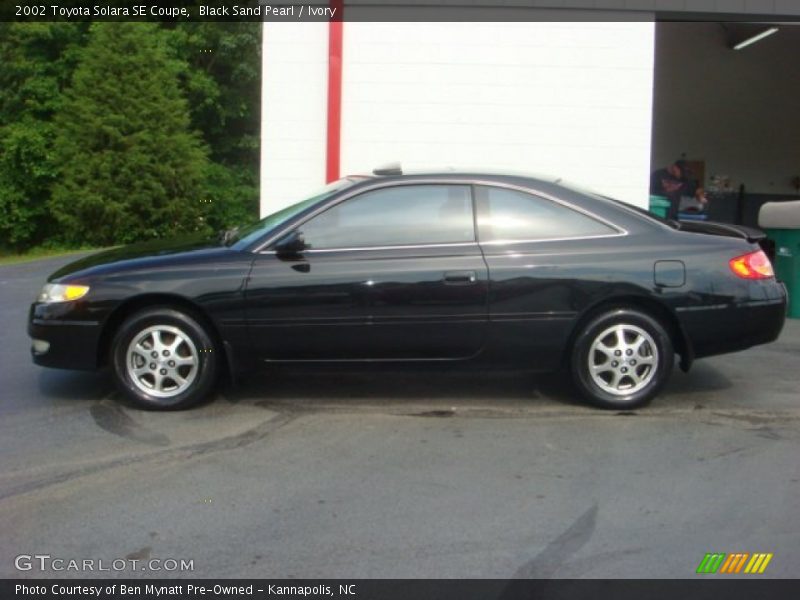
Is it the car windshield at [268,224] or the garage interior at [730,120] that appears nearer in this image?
the car windshield at [268,224]

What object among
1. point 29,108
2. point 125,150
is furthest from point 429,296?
point 29,108

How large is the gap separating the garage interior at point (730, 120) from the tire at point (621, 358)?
1231 cm

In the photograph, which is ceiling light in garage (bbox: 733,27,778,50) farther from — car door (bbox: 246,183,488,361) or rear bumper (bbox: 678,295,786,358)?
car door (bbox: 246,183,488,361)

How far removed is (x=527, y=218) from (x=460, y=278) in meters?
0.62

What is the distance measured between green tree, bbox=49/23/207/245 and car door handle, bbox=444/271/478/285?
699 inches

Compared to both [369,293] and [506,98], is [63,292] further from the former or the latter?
[506,98]

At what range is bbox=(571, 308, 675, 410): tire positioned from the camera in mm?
6211

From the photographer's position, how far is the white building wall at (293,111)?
11188 mm

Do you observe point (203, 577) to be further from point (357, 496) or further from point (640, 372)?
→ point (640, 372)

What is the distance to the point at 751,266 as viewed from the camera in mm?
6273

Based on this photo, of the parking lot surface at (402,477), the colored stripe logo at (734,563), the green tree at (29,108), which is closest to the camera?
the colored stripe logo at (734,563)

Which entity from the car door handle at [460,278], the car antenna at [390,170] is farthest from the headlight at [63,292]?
the car door handle at [460,278]

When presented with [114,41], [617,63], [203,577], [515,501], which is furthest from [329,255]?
[114,41]

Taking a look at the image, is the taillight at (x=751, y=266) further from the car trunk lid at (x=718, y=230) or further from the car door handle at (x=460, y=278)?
the car door handle at (x=460, y=278)
